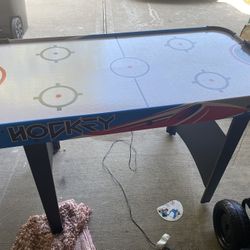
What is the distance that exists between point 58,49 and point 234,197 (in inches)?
40.1

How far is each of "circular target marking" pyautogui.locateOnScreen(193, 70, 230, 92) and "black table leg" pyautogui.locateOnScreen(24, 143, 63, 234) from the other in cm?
52

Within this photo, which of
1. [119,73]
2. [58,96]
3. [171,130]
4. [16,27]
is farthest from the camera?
[16,27]

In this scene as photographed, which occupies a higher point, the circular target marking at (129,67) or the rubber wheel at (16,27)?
the circular target marking at (129,67)

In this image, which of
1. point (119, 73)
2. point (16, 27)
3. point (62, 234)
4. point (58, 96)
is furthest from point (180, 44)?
point (16, 27)

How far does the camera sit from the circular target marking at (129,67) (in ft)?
3.13

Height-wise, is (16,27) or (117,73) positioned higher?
(117,73)

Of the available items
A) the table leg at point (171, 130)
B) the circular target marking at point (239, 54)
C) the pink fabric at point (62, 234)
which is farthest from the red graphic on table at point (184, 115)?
the table leg at point (171, 130)

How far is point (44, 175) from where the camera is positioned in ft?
3.00

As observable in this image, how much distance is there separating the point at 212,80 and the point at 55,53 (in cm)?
57

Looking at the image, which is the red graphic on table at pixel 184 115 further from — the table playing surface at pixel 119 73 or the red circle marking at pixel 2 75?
the red circle marking at pixel 2 75

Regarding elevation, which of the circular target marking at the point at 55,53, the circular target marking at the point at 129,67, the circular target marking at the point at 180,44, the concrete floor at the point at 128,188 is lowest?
the concrete floor at the point at 128,188

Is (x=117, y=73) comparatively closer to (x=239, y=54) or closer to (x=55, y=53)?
(x=55, y=53)

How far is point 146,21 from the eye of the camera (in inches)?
119

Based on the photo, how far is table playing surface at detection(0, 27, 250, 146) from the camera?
81cm
